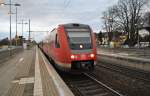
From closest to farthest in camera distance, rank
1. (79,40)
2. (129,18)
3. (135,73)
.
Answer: (79,40), (135,73), (129,18)

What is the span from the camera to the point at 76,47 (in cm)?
1686

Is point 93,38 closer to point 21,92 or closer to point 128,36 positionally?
point 21,92

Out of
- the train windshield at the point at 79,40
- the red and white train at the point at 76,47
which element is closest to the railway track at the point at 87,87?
the red and white train at the point at 76,47

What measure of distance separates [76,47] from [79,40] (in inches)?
20.7

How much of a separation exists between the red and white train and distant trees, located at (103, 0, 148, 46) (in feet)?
203

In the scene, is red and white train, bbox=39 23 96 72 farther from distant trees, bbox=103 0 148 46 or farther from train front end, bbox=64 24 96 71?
distant trees, bbox=103 0 148 46

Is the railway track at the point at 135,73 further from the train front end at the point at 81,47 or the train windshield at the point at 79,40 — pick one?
the train windshield at the point at 79,40

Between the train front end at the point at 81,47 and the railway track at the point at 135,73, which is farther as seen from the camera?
the railway track at the point at 135,73

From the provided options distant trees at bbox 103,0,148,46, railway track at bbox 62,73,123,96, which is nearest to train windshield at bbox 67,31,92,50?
railway track at bbox 62,73,123,96

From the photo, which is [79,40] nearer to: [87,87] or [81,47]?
[81,47]

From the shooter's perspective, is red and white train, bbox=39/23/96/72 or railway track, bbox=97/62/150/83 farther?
railway track, bbox=97/62/150/83

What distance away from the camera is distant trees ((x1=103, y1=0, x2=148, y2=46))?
79188 mm

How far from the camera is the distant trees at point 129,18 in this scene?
7919 cm

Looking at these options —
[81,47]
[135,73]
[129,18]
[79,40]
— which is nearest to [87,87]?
[81,47]
